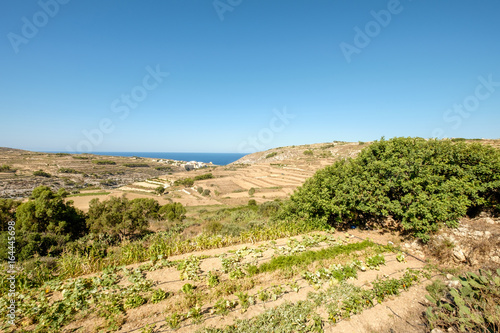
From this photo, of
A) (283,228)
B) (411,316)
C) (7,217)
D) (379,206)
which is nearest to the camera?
(411,316)

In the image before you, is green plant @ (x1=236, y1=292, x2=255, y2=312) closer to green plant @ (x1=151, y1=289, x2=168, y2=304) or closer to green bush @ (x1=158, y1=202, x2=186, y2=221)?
green plant @ (x1=151, y1=289, x2=168, y2=304)

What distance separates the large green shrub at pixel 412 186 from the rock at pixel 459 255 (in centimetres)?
104

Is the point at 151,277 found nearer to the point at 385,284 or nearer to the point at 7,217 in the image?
the point at 385,284

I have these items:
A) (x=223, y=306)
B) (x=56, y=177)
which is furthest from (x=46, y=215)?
(x=56, y=177)

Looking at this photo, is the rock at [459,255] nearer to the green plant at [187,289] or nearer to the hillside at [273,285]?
the hillside at [273,285]

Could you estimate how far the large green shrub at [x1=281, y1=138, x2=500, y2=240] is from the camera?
9.31 meters

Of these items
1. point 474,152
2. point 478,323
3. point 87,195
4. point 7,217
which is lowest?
point 87,195

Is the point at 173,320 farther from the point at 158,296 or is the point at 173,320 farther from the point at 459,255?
the point at 459,255

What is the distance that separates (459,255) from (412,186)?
3302mm

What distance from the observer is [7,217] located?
558 inches

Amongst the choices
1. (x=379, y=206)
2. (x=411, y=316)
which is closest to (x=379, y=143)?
(x=379, y=206)

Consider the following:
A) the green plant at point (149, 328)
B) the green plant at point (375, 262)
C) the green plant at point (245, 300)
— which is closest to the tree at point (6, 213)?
the green plant at point (149, 328)

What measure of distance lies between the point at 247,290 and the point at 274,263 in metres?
1.64

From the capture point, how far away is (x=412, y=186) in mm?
9883
